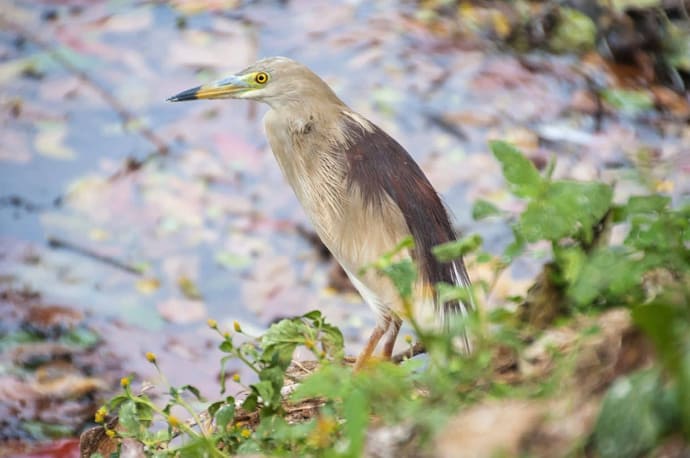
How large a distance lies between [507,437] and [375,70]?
4.38m

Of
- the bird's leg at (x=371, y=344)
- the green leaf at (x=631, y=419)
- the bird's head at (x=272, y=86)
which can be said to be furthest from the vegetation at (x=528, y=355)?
the bird's head at (x=272, y=86)

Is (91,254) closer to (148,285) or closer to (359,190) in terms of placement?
(148,285)

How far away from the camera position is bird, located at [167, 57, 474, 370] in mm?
2619

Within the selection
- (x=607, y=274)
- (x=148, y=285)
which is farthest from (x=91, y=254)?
(x=607, y=274)

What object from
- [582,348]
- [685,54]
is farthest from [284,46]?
[582,348]

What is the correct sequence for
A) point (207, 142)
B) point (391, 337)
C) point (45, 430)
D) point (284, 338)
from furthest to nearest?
point (207, 142)
point (45, 430)
point (391, 337)
point (284, 338)

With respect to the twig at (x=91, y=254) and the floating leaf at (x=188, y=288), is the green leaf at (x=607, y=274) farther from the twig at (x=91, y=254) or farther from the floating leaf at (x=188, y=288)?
the twig at (x=91, y=254)

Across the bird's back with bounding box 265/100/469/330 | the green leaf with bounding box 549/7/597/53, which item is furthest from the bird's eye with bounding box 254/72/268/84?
the green leaf with bounding box 549/7/597/53

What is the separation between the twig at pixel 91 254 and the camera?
435 cm

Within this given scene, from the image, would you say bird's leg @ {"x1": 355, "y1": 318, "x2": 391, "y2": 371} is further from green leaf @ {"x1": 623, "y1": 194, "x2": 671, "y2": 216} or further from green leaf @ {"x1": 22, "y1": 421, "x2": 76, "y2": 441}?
green leaf @ {"x1": 22, "y1": 421, "x2": 76, "y2": 441}

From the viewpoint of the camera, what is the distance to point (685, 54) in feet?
18.6

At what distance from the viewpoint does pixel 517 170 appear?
1.75 m

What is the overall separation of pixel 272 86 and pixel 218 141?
2.18 metres

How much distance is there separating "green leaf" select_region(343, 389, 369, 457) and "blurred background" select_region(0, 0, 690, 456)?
2373 mm
